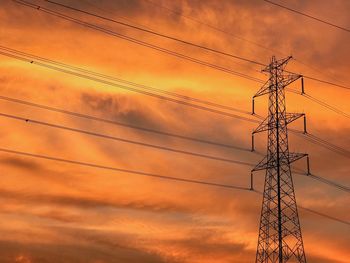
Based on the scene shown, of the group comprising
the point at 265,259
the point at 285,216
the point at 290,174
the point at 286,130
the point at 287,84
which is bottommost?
the point at 265,259

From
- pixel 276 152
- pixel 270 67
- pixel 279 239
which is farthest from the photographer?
pixel 270 67

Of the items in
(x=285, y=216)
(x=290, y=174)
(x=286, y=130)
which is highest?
(x=286, y=130)

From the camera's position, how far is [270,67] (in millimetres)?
50812

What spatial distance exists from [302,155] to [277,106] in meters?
5.94

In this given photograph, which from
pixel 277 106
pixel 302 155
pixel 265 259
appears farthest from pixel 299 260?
pixel 277 106

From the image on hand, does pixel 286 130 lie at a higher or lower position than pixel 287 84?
lower

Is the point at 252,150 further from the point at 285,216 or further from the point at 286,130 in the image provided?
the point at 285,216

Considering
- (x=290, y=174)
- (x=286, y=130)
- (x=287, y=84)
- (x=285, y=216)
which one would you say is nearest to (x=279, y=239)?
(x=285, y=216)

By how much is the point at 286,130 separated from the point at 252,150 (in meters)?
3.61

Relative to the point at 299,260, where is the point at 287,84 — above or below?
above

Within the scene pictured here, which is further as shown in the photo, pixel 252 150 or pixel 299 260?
pixel 252 150

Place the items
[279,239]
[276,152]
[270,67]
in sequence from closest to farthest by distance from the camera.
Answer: [279,239], [276,152], [270,67]

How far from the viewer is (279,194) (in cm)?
4494

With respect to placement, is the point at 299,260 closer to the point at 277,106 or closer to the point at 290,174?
the point at 290,174
